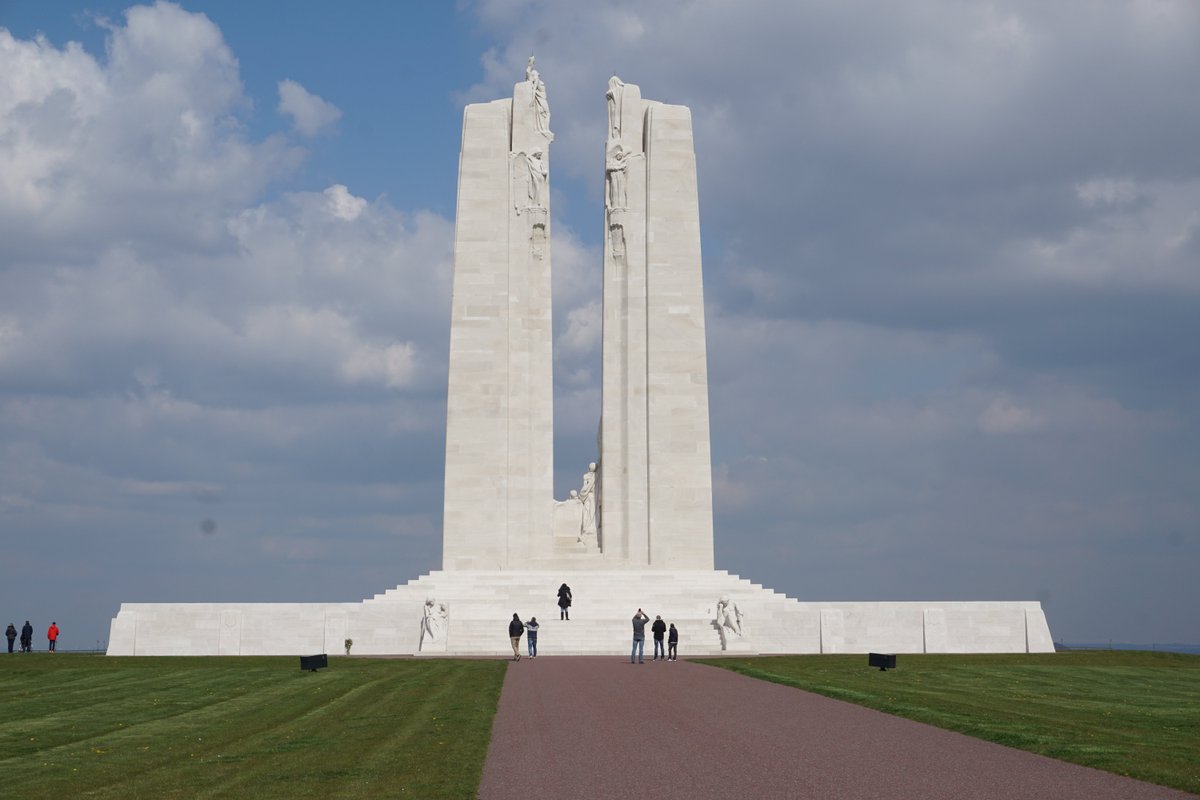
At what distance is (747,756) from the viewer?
44.4 ft

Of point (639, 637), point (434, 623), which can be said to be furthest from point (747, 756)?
point (434, 623)

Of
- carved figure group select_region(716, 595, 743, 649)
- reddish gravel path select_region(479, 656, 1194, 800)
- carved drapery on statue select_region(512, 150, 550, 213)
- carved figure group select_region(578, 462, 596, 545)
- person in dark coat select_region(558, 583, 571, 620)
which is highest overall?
carved drapery on statue select_region(512, 150, 550, 213)

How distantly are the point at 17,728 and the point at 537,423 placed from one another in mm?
30515

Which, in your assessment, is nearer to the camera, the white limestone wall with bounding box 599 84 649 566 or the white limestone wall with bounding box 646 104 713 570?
the white limestone wall with bounding box 646 104 713 570

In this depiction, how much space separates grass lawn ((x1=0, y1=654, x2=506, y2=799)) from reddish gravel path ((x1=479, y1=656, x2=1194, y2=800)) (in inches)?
28.6

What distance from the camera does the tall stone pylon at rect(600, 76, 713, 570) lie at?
47.2 m

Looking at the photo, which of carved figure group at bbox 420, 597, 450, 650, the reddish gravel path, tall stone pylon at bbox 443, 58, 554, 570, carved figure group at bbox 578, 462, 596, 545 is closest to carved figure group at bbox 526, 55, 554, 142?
tall stone pylon at bbox 443, 58, 554, 570

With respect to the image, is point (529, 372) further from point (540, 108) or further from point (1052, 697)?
point (1052, 697)

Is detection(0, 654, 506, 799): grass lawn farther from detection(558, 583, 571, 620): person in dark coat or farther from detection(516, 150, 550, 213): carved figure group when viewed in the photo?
detection(516, 150, 550, 213): carved figure group

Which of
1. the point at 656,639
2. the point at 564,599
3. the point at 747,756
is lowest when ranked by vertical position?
the point at 747,756

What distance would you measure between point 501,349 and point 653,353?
5719 millimetres

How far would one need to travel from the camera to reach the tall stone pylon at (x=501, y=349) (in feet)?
154

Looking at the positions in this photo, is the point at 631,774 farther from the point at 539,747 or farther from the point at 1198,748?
the point at 1198,748

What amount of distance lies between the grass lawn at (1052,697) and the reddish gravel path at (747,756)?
65 centimetres
